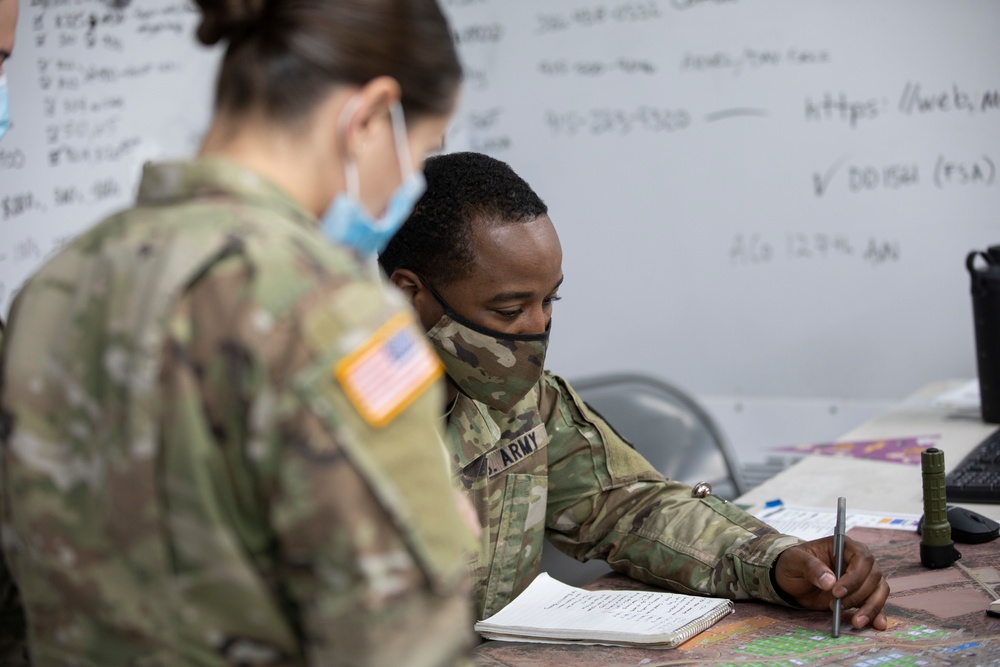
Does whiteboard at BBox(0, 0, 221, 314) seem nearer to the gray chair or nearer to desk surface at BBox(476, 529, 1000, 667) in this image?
the gray chair

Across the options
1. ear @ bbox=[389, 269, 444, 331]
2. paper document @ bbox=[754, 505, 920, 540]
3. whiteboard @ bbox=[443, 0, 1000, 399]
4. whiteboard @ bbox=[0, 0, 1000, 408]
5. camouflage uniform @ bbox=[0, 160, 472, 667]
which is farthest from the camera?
whiteboard @ bbox=[443, 0, 1000, 399]

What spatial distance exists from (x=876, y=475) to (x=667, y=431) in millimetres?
416

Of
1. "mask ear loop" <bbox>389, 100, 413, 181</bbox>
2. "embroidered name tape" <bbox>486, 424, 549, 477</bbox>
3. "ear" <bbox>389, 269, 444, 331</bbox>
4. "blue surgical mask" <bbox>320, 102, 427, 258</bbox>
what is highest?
"mask ear loop" <bbox>389, 100, 413, 181</bbox>

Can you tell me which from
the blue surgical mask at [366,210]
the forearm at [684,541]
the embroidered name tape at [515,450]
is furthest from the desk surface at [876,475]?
the blue surgical mask at [366,210]

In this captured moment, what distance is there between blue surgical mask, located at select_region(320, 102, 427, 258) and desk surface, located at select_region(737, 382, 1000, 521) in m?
1.14

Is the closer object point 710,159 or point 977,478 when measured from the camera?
point 977,478

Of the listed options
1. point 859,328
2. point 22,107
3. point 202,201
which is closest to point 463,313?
point 202,201

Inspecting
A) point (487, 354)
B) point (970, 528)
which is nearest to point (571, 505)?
point (487, 354)

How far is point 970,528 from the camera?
1.45 meters

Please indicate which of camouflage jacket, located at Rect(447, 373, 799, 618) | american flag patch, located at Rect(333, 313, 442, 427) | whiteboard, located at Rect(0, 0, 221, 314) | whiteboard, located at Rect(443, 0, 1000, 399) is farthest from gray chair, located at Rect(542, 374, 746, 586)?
american flag patch, located at Rect(333, 313, 442, 427)

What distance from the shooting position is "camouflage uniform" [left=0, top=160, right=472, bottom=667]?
586 millimetres

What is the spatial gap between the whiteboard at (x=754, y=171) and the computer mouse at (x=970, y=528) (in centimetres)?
155

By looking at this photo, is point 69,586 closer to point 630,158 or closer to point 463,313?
point 463,313

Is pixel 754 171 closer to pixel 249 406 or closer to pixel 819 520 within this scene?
pixel 819 520
